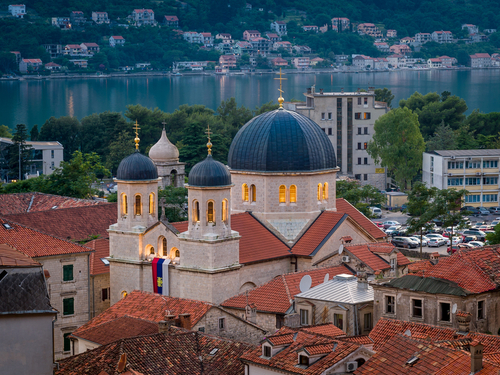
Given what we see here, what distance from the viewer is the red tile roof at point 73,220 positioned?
64562 mm

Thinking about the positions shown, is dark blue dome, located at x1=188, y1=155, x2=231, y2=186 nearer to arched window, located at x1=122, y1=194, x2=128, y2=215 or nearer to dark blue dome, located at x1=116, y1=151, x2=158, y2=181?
dark blue dome, located at x1=116, y1=151, x2=158, y2=181

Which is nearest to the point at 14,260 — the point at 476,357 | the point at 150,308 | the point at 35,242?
the point at 476,357

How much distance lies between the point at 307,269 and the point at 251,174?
591 cm

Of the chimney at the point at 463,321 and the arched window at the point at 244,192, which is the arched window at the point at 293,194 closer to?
the arched window at the point at 244,192

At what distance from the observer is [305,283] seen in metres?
50.4

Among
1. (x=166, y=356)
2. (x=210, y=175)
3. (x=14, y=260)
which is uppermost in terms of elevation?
(x=210, y=175)

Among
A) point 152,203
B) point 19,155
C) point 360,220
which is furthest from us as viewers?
point 19,155

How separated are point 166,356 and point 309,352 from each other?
5768mm

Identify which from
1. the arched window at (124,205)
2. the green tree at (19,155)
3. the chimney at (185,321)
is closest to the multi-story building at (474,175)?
the green tree at (19,155)

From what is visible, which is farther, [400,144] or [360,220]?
[400,144]

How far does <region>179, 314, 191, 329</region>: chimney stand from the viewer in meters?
45.1

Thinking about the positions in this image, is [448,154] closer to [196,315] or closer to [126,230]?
[126,230]

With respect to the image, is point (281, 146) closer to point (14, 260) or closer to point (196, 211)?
point (196, 211)

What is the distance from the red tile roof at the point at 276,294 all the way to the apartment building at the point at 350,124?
66.9m
